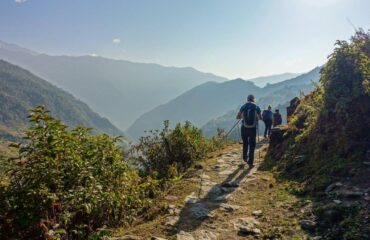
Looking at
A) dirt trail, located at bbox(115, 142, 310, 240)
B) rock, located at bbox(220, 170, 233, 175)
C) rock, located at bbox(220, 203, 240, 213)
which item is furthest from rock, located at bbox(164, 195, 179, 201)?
rock, located at bbox(220, 170, 233, 175)

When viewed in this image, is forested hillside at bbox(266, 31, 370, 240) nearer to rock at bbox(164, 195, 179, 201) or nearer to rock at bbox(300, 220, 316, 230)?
rock at bbox(300, 220, 316, 230)

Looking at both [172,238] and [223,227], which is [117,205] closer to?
[172,238]

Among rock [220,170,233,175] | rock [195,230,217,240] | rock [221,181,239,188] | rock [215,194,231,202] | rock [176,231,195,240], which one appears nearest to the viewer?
rock [176,231,195,240]

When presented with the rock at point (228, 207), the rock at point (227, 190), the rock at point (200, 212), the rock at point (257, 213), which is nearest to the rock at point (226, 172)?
the rock at point (227, 190)

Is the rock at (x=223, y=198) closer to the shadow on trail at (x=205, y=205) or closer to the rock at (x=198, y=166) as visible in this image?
the shadow on trail at (x=205, y=205)

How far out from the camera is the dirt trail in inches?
263

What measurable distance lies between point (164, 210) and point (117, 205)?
191 cm

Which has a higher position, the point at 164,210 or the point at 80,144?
the point at 80,144

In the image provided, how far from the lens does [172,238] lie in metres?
6.43

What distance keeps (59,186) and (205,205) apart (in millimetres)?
4145

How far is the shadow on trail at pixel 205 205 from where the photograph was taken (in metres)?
7.19

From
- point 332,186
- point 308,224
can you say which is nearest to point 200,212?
point 308,224

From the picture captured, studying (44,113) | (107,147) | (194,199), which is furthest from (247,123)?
(44,113)

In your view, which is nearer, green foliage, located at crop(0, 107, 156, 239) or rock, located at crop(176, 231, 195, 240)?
green foliage, located at crop(0, 107, 156, 239)
